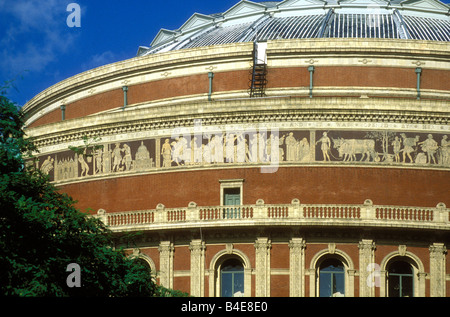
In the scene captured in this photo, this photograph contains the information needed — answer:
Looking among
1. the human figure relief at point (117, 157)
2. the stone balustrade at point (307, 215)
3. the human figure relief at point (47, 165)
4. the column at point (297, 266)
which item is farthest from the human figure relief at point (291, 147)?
the human figure relief at point (47, 165)

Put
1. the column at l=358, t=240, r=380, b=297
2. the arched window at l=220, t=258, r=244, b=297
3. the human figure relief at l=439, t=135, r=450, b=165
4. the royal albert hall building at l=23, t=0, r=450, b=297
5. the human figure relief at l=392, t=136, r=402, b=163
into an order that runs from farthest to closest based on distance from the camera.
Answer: the human figure relief at l=439, t=135, r=450, b=165 < the human figure relief at l=392, t=136, r=402, b=163 < the arched window at l=220, t=258, r=244, b=297 < the royal albert hall building at l=23, t=0, r=450, b=297 < the column at l=358, t=240, r=380, b=297

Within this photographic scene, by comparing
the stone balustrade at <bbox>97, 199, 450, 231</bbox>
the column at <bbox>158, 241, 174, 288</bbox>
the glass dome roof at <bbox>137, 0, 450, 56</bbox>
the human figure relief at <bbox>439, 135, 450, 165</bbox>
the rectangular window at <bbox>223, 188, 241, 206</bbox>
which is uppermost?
the glass dome roof at <bbox>137, 0, 450, 56</bbox>

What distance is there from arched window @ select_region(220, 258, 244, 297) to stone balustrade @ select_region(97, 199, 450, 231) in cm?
186

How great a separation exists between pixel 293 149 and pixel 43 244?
14843mm

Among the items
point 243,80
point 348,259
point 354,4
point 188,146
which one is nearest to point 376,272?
point 348,259

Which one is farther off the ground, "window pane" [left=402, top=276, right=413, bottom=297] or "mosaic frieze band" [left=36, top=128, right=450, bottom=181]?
"mosaic frieze band" [left=36, top=128, right=450, bottom=181]

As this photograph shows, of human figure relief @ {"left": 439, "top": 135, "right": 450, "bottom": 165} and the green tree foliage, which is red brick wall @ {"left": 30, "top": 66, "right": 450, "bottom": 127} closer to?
human figure relief @ {"left": 439, "top": 135, "right": 450, "bottom": 165}

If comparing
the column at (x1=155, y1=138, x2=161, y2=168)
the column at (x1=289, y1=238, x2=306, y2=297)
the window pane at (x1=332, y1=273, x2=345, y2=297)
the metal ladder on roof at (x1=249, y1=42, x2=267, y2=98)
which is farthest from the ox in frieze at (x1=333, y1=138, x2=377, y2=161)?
the column at (x1=155, y1=138, x2=161, y2=168)

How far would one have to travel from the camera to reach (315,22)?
60.0 m

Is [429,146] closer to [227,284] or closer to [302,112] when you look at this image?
[302,112]

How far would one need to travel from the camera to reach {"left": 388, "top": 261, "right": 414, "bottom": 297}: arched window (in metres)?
46.0

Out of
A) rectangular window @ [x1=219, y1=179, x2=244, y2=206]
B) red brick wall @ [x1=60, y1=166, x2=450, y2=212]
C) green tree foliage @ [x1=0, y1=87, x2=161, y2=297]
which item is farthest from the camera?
rectangular window @ [x1=219, y1=179, x2=244, y2=206]
